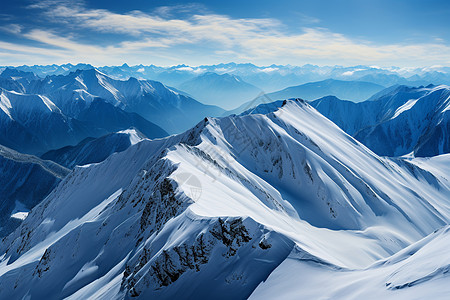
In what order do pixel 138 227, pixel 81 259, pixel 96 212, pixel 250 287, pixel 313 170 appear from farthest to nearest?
1. pixel 313 170
2. pixel 96 212
3. pixel 81 259
4. pixel 138 227
5. pixel 250 287

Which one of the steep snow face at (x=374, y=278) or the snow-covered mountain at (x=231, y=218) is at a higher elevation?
→ the steep snow face at (x=374, y=278)

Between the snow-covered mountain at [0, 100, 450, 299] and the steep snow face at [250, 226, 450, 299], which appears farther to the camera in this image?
the snow-covered mountain at [0, 100, 450, 299]

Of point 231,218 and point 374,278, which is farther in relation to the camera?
point 231,218

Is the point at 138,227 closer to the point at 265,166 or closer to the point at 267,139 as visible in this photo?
the point at 265,166

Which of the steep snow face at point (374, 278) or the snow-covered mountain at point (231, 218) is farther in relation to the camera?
the snow-covered mountain at point (231, 218)

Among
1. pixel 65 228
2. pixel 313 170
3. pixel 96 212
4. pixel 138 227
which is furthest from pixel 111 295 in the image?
pixel 313 170

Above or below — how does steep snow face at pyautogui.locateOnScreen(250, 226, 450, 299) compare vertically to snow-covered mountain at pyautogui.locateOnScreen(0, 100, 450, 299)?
above

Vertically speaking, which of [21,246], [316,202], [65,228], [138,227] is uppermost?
[138,227]

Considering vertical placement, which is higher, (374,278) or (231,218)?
(231,218)
